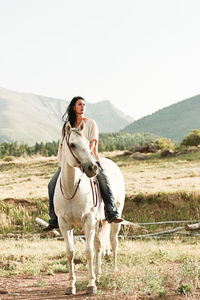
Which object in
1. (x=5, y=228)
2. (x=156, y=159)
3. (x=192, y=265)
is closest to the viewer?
(x=192, y=265)

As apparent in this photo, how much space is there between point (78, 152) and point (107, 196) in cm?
215

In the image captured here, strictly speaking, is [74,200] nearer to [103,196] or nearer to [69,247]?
[69,247]

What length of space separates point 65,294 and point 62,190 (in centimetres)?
185

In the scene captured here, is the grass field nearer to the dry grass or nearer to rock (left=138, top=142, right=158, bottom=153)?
the dry grass

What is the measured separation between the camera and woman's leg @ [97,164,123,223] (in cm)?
805

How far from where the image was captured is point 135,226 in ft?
49.2

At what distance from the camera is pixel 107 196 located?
8.06 m

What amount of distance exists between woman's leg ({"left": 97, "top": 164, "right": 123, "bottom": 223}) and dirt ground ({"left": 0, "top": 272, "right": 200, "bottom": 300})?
143 centimetres

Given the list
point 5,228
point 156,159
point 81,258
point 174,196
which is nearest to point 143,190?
point 174,196

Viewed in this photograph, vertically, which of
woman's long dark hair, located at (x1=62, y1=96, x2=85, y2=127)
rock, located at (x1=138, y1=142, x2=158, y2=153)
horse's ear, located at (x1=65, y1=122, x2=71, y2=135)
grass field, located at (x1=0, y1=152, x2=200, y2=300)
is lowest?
grass field, located at (x1=0, y1=152, x2=200, y2=300)

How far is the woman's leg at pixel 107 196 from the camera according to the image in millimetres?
8047

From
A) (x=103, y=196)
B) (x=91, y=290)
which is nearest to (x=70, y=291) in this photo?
(x=91, y=290)

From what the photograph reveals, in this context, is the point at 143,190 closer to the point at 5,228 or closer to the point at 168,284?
the point at 5,228

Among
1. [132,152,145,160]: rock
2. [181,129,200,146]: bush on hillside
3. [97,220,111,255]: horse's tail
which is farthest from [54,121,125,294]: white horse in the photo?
[181,129,200,146]: bush on hillside
